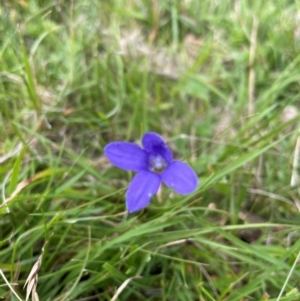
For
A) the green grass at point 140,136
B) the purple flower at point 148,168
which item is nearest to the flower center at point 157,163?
the purple flower at point 148,168

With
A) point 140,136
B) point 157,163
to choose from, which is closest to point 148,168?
point 157,163

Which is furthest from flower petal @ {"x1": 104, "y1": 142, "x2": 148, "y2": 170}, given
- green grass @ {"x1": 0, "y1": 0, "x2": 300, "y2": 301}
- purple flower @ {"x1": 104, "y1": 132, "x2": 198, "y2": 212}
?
green grass @ {"x1": 0, "y1": 0, "x2": 300, "y2": 301}

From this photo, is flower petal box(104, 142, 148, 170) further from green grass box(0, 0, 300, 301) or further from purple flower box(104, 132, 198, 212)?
green grass box(0, 0, 300, 301)

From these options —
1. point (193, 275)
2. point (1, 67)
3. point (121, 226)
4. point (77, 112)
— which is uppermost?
point (1, 67)

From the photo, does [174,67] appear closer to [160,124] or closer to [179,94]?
[179,94]

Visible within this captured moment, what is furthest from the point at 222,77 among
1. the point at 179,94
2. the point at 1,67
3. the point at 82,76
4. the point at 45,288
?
the point at 45,288

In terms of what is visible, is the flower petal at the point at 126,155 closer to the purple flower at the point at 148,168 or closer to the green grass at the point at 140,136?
the purple flower at the point at 148,168
